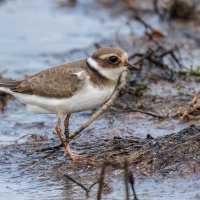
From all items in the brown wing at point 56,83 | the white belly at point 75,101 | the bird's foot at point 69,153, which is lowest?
the bird's foot at point 69,153

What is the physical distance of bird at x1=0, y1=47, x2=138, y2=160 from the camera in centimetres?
864

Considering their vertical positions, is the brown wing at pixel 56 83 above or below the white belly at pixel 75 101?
above

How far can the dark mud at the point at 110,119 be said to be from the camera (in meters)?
8.18

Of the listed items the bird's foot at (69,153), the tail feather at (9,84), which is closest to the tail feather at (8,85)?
the tail feather at (9,84)

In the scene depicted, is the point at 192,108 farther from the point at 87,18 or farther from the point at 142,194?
the point at 87,18

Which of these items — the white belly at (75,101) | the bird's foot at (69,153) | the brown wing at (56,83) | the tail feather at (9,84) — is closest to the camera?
the white belly at (75,101)

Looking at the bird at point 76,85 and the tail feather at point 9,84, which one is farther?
the tail feather at point 9,84

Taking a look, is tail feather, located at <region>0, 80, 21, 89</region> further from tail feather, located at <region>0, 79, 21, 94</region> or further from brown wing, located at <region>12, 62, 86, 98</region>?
brown wing, located at <region>12, 62, 86, 98</region>

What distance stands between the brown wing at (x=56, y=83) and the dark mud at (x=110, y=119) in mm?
804

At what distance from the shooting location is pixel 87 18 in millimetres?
18422

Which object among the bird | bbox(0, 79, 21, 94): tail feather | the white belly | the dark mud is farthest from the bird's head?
bbox(0, 79, 21, 94): tail feather

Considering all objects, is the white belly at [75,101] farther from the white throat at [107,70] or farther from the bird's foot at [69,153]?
the bird's foot at [69,153]

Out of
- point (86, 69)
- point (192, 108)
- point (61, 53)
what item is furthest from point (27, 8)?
point (86, 69)

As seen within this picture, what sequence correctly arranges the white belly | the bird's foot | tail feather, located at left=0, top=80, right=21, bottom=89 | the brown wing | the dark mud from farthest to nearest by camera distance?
tail feather, located at left=0, top=80, right=21, bottom=89
the bird's foot
the brown wing
the white belly
the dark mud
